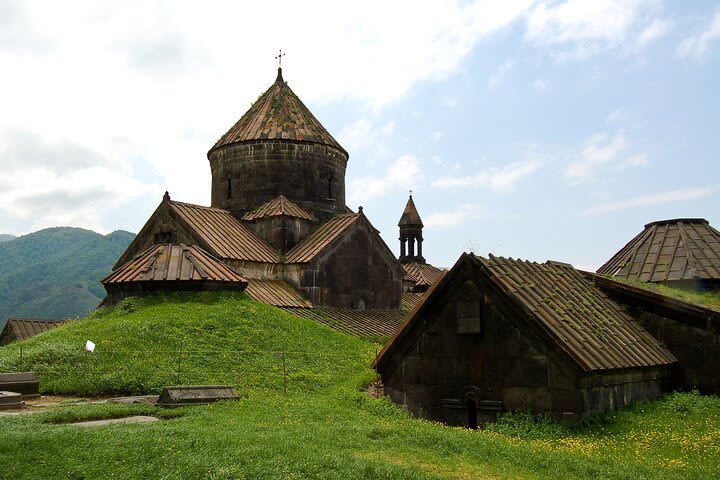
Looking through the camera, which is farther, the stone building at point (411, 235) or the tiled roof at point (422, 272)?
the stone building at point (411, 235)

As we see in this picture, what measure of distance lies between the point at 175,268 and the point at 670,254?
41.1 ft

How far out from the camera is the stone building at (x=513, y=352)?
10.9 metres

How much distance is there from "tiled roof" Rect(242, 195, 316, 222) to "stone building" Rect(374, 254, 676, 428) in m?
11.8

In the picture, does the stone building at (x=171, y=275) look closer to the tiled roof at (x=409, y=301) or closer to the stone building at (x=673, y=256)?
the tiled roof at (x=409, y=301)

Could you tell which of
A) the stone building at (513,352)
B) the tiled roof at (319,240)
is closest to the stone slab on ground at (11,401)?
the stone building at (513,352)

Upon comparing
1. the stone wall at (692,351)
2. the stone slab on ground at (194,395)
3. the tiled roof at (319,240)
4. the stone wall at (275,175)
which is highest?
the stone wall at (275,175)


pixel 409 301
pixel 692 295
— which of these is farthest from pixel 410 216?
pixel 692 295

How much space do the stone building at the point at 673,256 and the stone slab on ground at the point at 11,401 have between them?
42.5 ft

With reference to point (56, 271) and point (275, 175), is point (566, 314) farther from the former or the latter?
point (56, 271)

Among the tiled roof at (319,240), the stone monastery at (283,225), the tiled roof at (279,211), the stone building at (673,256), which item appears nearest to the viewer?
the stone building at (673,256)

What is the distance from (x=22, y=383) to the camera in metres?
13.9

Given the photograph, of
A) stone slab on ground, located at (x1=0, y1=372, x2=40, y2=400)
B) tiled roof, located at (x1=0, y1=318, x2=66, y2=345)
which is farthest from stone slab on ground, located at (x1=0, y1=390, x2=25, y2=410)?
tiled roof, located at (x1=0, y1=318, x2=66, y2=345)

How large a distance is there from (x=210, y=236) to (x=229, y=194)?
12.7 feet

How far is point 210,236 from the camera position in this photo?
22359 millimetres
